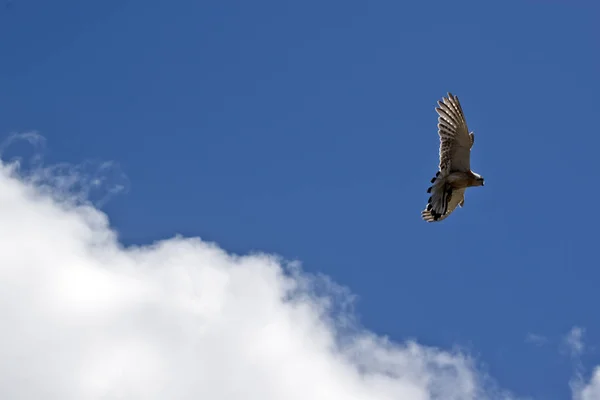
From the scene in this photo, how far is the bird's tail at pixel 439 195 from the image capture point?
2478 inches

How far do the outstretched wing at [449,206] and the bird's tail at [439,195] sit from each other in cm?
7

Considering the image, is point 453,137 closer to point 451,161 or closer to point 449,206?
point 451,161

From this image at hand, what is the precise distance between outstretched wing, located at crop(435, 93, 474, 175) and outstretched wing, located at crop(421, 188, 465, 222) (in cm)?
95

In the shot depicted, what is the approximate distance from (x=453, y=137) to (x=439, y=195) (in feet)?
7.30

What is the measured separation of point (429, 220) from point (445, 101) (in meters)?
4.48

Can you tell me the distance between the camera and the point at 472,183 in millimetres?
62844

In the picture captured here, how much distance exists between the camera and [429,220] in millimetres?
63688

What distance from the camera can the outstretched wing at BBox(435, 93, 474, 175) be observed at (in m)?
62.3

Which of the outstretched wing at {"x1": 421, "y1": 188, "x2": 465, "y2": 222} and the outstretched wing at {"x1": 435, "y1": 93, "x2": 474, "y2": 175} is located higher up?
the outstretched wing at {"x1": 435, "y1": 93, "x2": 474, "y2": 175}

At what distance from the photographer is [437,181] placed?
2479 inches

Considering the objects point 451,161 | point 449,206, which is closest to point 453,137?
point 451,161

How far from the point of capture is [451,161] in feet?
206

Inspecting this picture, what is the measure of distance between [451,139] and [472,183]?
179 cm

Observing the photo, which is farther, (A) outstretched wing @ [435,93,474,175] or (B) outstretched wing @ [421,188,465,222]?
(B) outstretched wing @ [421,188,465,222]
